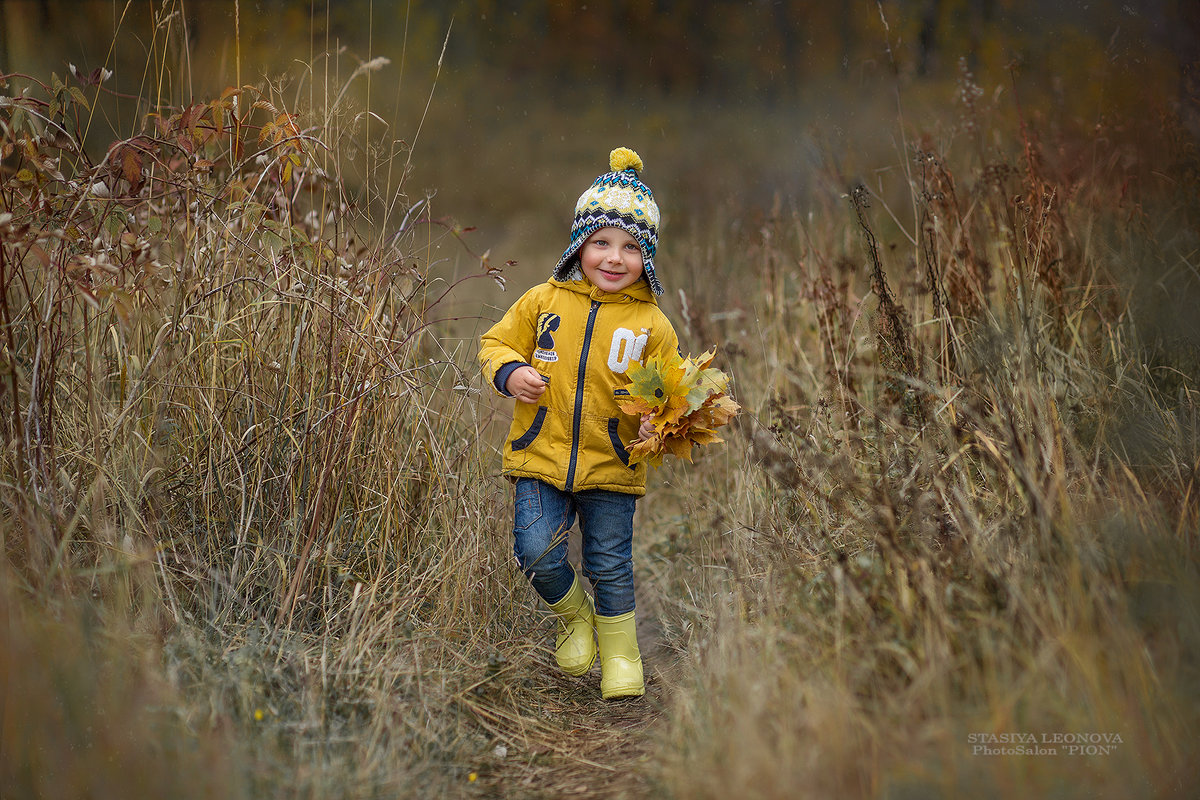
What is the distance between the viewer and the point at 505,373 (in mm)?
2609

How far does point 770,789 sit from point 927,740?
1.08ft

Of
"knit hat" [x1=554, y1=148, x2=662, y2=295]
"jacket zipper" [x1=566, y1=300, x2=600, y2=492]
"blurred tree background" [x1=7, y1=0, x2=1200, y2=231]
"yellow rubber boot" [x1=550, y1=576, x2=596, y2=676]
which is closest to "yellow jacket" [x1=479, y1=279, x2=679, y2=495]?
"jacket zipper" [x1=566, y1=300, x2=600, y2=492]

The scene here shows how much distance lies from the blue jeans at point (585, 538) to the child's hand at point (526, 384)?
0.92ft

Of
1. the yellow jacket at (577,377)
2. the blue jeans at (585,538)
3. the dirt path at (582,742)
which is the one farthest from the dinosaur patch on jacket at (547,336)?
the dirt path at (582,742)

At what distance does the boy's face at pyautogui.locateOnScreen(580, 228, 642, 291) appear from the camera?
266 centimetres

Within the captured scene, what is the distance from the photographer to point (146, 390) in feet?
7.98

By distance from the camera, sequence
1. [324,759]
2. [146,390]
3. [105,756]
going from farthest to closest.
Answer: [146,390] < [324,759] < [105,756]

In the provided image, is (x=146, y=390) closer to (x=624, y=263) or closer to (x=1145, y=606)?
(x=624, y=263)

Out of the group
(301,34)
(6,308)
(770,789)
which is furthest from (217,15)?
(770,789)

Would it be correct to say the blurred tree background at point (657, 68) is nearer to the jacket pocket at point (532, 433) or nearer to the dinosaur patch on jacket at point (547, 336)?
the dinosaur patch on jacket at point (547, 336)

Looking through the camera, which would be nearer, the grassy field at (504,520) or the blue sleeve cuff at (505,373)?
the grassy field at (504,520)

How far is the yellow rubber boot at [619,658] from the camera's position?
262 cm

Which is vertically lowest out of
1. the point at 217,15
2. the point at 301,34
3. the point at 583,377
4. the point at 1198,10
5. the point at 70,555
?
the point at 70,555

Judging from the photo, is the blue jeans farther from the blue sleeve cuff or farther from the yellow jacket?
the blue sleeve cuff
